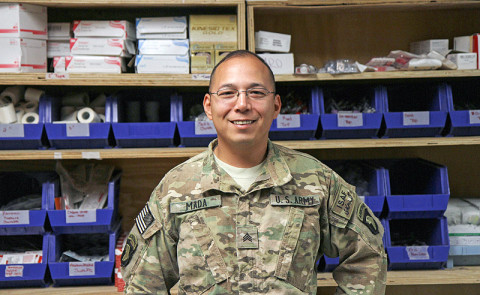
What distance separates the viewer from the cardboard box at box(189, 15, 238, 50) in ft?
7.05

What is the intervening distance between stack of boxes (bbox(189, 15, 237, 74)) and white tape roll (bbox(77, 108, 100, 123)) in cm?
52

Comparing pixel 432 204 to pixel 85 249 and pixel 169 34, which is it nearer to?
pixel 169 34

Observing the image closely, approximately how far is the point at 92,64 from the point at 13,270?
1047 millimetres

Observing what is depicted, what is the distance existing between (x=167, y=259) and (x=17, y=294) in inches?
46.3

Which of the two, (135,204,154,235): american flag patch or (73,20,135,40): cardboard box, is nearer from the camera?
(135,204,154,235): american flag patch

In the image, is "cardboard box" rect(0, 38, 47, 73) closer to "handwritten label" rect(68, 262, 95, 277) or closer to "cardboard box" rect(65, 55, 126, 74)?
"cardboard box" rect(65, 55, 126, 74)

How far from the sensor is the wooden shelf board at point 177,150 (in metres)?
2.09

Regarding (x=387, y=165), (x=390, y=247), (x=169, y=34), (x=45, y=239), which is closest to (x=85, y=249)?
(x=45, y=239)

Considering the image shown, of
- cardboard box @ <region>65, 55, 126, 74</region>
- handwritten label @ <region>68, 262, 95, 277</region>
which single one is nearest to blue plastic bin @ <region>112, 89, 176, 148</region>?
cardboard box @ <region>65, 55, 126, 74</region>

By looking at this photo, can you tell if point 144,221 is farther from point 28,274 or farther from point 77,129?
point 28,274

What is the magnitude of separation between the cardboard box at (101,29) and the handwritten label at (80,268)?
3.58 feet

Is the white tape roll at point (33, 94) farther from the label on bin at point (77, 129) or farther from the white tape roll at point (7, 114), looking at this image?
the label on bin at point (77, 129)

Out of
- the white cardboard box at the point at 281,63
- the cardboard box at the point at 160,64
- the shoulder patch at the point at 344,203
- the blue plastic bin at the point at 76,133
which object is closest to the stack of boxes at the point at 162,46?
the cardboard box at the point at 160,64

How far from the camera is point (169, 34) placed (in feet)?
7.07
